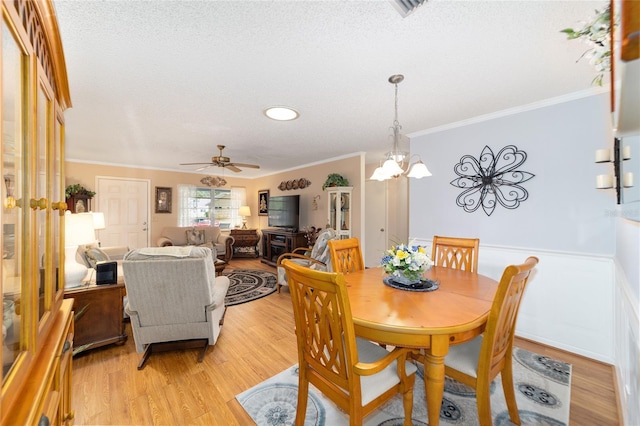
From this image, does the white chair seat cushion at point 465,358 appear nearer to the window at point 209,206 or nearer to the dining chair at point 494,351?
the dining chair at point 494,351

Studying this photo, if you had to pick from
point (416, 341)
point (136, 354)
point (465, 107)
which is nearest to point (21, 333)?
point (416, 341)

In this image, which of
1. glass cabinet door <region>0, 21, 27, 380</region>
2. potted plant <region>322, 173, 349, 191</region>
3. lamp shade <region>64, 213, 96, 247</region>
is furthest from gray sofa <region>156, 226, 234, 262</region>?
glass cabinet door <region>0, 21, 27, 380</region>

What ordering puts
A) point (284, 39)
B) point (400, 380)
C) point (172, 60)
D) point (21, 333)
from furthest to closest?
1. point (172, 60)
2. point (284, 39)
3. point (400, 380)
4. point (21, 333)

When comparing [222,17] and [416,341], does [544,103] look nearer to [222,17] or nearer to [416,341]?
[416,341]

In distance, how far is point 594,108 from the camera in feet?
7.34

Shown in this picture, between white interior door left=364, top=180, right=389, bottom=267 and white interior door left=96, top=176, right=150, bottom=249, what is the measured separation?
5.21m

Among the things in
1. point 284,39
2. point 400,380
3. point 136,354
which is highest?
point 284,39

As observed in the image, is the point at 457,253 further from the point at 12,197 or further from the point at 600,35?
the point at 12,197

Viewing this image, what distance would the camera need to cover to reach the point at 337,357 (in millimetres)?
1229

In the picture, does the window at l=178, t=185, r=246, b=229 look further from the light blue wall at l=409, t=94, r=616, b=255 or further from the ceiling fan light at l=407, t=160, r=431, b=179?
the ceiling fan light at l=407, t=160, r=431, b=179

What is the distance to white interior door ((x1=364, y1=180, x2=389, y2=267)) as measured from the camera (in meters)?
5.43

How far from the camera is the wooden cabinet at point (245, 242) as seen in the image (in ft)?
22.0

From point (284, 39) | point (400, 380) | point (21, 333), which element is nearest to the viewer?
point (21, 333)

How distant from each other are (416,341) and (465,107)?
2.43m
